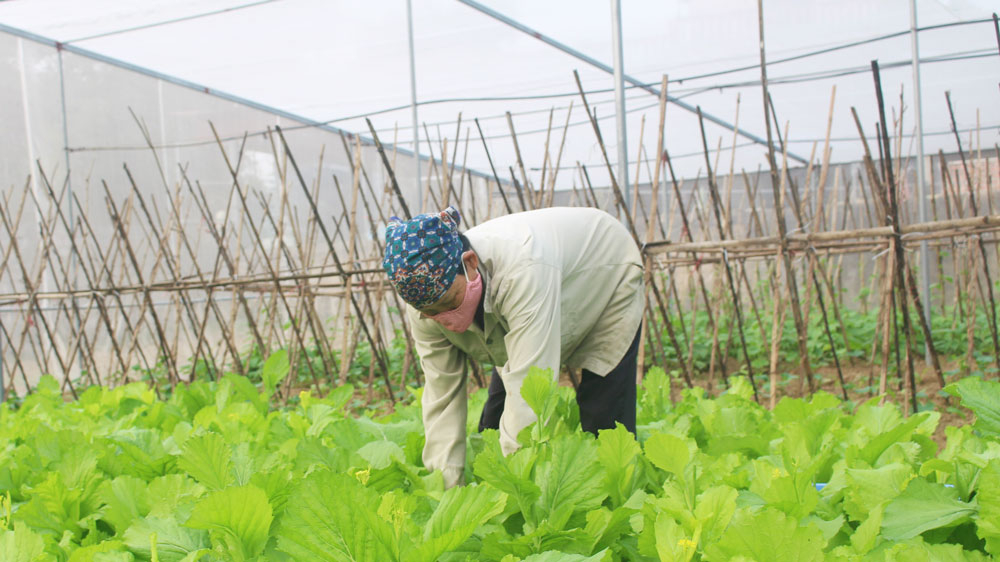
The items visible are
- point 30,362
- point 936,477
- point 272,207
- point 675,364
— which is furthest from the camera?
point 272,207

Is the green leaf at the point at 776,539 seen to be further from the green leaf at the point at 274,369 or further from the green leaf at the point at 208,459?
the green leaf at the point at 274,369

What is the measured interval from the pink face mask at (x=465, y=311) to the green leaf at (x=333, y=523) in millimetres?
923

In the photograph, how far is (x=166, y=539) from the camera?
45.4 inches

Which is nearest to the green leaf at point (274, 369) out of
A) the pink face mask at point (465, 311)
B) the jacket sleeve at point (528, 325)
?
the pink face mask at point (465, 311)

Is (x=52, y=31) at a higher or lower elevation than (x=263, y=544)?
higher

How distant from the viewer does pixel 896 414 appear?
1.60 metres

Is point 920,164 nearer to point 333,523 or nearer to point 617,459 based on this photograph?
point 617,459

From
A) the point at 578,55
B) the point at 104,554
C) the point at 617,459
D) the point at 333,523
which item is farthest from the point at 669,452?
the point at 578,55

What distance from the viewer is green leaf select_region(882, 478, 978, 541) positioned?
0.97 m

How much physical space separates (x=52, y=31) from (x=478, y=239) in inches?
275

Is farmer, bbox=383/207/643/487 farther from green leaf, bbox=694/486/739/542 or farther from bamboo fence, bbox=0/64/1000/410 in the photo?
bamboo fence, bbox=0/64/1000/410

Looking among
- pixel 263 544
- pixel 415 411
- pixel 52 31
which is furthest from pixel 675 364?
pixel 52 31

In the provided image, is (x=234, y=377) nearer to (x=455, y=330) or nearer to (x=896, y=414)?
(x=455, y=330)

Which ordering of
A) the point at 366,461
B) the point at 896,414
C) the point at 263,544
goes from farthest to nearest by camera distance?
the point at 896,414, the point at 366,461, the point at 263,544
